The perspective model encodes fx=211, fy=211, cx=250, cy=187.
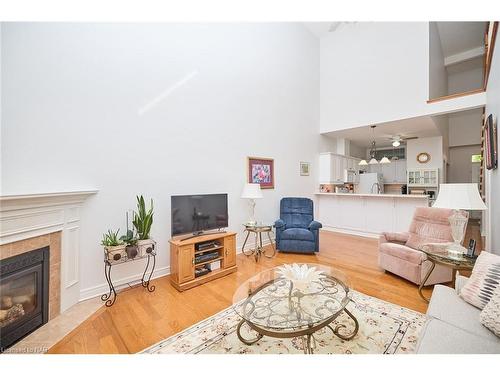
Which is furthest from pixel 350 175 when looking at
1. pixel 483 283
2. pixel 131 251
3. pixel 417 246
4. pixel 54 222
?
pixel 54 222

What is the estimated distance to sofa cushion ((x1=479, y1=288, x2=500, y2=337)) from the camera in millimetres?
1165

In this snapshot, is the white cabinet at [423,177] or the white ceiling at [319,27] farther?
the white cabinet at [423,177]

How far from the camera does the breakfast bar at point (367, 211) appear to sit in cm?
446

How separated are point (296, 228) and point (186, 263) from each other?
2.15 meters

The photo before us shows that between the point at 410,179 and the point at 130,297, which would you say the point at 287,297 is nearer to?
the point at 130,297

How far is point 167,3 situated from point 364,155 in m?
8.14

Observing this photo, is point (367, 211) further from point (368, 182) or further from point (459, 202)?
point (459, 202)

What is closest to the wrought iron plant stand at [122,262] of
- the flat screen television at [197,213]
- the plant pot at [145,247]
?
the plant pot at [145,247]

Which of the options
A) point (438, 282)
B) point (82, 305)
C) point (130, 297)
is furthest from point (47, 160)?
point (438, 282)

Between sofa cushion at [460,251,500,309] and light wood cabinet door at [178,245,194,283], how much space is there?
8.20ft

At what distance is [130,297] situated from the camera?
7.68 ft

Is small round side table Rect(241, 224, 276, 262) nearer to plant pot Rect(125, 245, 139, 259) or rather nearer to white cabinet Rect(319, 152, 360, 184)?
plant pot Rect(125, 245, 139, 259)

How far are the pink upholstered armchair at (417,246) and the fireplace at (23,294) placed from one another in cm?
374

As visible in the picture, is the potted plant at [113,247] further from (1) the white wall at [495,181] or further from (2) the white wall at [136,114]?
(1) the white wall at [495,181]
